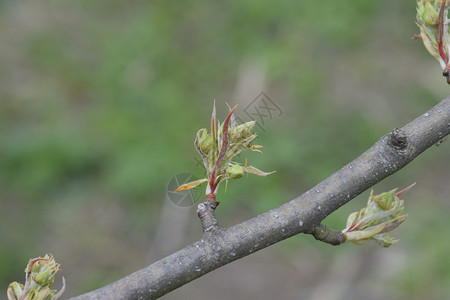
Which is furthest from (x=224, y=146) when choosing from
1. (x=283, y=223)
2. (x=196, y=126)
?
(x=196, y=126)

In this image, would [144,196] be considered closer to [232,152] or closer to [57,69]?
[57,69]

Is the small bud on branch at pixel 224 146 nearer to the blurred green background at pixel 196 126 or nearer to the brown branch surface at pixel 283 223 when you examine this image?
the brown branch surface at pixel 283 223

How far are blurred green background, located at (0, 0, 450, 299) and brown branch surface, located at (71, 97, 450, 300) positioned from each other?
2.87 meters

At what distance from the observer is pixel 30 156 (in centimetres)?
489

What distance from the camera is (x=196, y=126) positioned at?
5137mm

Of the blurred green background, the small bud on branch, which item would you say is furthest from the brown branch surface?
the blurred green background

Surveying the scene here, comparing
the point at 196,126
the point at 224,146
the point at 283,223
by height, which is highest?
the point at 196,126

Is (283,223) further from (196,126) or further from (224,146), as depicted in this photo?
(196,126)

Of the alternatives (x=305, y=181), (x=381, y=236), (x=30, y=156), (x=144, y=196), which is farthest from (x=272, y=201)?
(x=381, y=236)

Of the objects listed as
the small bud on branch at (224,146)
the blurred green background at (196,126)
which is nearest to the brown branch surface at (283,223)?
the small bud on branch at (224,146)

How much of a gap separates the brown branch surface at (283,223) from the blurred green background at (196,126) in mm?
2869

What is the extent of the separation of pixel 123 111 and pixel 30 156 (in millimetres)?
993

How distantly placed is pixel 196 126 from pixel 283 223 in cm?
403

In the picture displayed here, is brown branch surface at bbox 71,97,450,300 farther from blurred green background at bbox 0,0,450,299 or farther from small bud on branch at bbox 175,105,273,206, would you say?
blurred green background at bbox 0,0,450,299
